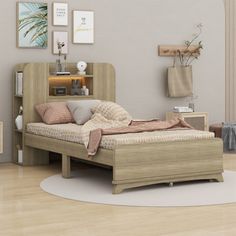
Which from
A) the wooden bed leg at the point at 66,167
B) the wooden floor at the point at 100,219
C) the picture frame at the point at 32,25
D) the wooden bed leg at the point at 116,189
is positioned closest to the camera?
the wooden floor at the point at 100,219

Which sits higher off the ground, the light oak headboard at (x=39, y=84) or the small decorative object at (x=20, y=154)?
the light oak headboard at (x=39, y=84)

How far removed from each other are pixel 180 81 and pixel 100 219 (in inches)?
162

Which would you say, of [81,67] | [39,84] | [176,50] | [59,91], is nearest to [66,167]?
[39,84]

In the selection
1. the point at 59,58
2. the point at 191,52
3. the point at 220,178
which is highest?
the point at 191,52

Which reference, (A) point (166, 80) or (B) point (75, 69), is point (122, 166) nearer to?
(B) point (75, 69)

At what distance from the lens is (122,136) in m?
5.47

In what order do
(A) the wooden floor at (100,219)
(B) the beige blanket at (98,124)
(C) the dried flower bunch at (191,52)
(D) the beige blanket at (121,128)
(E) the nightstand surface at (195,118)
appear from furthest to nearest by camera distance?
(C) the dried flower bunch at (191,52) < (E) the nightstand surface at (195,118) < (B) the beige blanket at (98,124) < (D) the beige blanket at (121,128) < (A) the wooden floor at (100,219)

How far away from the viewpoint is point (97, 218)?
14.4 ft

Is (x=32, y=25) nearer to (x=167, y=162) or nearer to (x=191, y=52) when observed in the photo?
(x=191, y=52)

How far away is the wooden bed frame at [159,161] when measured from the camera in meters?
5.29

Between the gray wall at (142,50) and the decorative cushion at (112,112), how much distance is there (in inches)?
43.5

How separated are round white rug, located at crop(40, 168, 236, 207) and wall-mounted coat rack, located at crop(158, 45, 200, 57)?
2.45 meters

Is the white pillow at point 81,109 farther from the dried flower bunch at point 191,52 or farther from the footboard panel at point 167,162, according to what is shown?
the dried flower bunch at point 191,52

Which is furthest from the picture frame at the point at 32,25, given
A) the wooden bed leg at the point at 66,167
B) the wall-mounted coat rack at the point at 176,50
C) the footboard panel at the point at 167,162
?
the footboard panel at the point at 167,162
